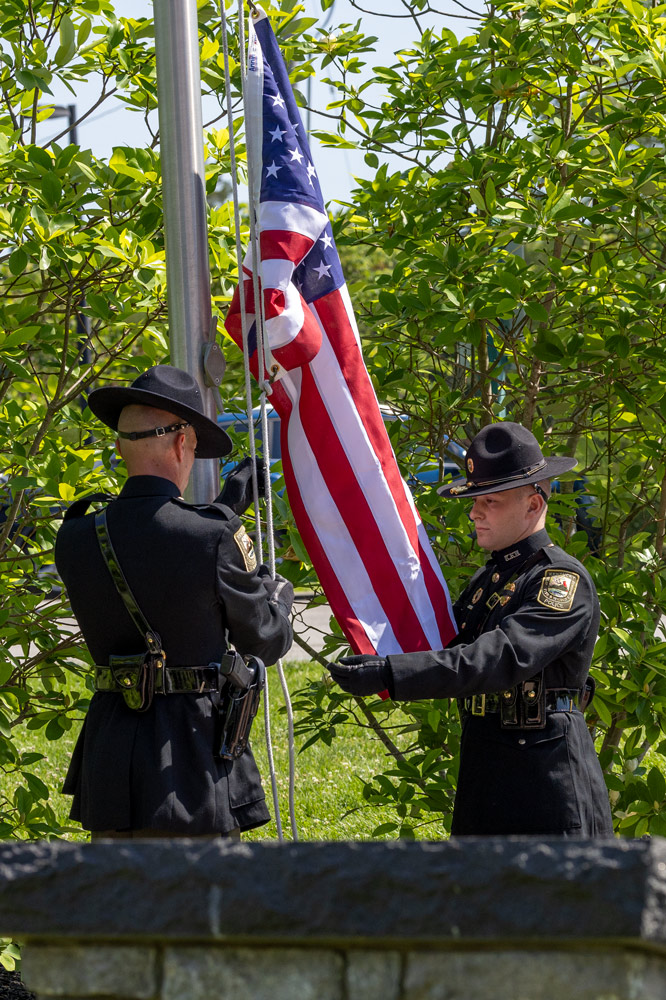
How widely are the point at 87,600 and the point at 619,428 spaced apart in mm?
2183

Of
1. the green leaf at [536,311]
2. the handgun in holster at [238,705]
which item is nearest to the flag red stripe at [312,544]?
the handgun in holster at [238,705]

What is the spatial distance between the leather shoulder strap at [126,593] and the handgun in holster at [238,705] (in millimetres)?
187

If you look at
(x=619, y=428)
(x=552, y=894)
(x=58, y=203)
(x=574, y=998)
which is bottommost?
(x=574, y=998)

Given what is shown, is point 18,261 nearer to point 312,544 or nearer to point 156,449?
point 156,449

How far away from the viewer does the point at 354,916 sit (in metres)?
1.55

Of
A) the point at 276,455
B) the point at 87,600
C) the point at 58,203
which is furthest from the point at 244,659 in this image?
the point at 276,455

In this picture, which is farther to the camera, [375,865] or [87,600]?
[87,600]

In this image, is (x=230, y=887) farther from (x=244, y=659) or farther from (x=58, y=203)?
(x=58, y=203)

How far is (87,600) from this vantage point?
272cm

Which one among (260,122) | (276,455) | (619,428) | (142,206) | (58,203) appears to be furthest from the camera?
(276,455)

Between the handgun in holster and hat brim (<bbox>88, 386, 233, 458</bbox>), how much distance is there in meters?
0.54

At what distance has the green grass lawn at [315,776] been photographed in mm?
5613

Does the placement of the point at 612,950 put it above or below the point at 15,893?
below

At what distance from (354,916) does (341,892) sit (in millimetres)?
35
